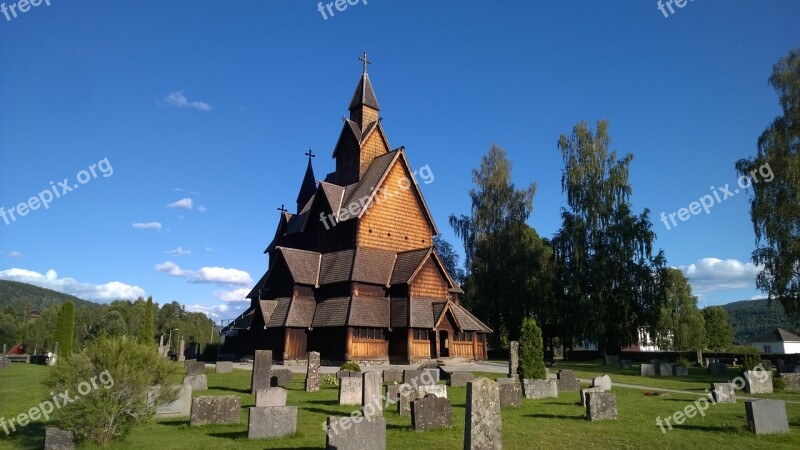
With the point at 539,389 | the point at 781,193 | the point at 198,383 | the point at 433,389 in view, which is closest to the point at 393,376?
the point at 539,389

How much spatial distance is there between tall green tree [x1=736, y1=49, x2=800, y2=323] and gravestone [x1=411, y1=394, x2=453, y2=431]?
87.7 feet

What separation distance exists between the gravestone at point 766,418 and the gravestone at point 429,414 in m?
6.41

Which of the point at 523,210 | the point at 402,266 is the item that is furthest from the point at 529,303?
the point at 402,266

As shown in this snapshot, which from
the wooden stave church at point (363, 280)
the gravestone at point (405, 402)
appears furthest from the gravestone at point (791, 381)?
the wooden stave church at point (363, 280)

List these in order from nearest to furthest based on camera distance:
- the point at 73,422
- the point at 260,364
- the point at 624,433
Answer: the point at 73,422 → the point at 624,433 → the point at 260,364

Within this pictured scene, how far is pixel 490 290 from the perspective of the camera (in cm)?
4553

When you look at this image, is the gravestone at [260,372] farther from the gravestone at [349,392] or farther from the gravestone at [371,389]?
the gravestone at [371,389]

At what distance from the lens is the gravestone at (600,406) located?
1245 cm

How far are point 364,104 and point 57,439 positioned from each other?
3518cm

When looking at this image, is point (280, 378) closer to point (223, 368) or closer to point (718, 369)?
point (223, 368)

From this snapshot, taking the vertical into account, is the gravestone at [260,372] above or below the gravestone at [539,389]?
above

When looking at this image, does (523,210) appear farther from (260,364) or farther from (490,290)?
(260,364)

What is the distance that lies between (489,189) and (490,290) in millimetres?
9815

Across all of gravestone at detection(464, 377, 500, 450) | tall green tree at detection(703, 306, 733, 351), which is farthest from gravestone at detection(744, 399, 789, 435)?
tall green tree at detection(703, 306, 733, 351)
